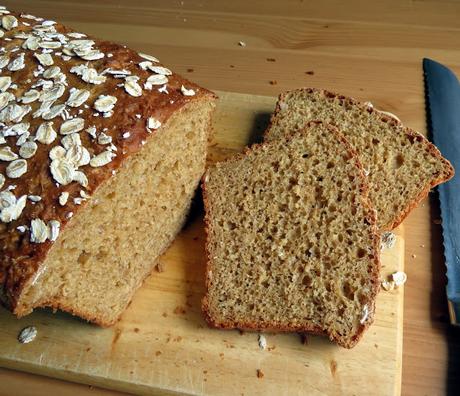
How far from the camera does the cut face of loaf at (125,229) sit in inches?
83.6

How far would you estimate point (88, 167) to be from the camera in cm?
212

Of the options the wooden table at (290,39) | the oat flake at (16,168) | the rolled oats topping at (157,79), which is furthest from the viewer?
the wooden table at (290,39)

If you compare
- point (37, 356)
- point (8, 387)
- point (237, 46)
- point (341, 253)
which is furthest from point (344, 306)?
point (237, 46)

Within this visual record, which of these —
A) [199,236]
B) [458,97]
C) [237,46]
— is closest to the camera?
[199,236]

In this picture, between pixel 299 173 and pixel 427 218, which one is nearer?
pixel 299 173

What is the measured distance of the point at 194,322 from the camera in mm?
2326

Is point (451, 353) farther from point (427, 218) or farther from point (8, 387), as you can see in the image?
point (8, 387)

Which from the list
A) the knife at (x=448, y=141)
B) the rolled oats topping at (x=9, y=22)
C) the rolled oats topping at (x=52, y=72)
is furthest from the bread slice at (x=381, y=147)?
the rolled oats topping at (x=9, y=22)

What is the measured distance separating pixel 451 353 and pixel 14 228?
1701 millimetres

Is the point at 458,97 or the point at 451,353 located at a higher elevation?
the point at 458,97

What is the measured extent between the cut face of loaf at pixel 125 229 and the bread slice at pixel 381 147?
0.46 meters

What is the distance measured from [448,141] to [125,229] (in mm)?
1582

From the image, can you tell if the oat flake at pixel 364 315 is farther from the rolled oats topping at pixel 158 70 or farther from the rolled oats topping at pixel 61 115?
the rolled oats topping at pixel 158 70

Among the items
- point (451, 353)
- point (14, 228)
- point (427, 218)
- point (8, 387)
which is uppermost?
point (14, 228)
